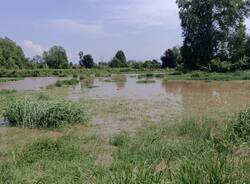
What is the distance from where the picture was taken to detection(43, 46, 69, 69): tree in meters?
87.7

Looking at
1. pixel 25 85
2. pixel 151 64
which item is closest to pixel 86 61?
pixel 151 64

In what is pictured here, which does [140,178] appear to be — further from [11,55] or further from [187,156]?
[11,55]

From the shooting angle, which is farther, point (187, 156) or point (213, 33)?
point (213, 33)

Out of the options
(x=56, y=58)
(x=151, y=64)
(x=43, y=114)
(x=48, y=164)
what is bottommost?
(x=48, y=164)

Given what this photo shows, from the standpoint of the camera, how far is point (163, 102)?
20203 mm

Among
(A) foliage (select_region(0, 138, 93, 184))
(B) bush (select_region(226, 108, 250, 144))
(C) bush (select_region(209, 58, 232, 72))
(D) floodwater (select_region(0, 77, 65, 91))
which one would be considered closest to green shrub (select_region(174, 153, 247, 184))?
(A) foliage (select_region(0, 138, 93, 184))

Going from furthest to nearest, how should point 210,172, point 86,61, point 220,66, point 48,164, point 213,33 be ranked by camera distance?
point 86,61 → point 213,33 → point 220,66 → point 48,164 → point 210,172

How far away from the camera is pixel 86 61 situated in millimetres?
89188

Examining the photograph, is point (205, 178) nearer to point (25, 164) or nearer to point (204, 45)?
point (25, 164)

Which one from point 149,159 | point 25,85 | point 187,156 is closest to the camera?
A: point 187,156

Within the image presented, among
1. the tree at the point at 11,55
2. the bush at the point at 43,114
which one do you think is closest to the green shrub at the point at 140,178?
the bush at the point at 43,114

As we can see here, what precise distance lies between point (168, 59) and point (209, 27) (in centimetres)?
2893

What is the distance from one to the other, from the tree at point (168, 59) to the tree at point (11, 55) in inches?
1054

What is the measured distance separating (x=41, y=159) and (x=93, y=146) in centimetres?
180
